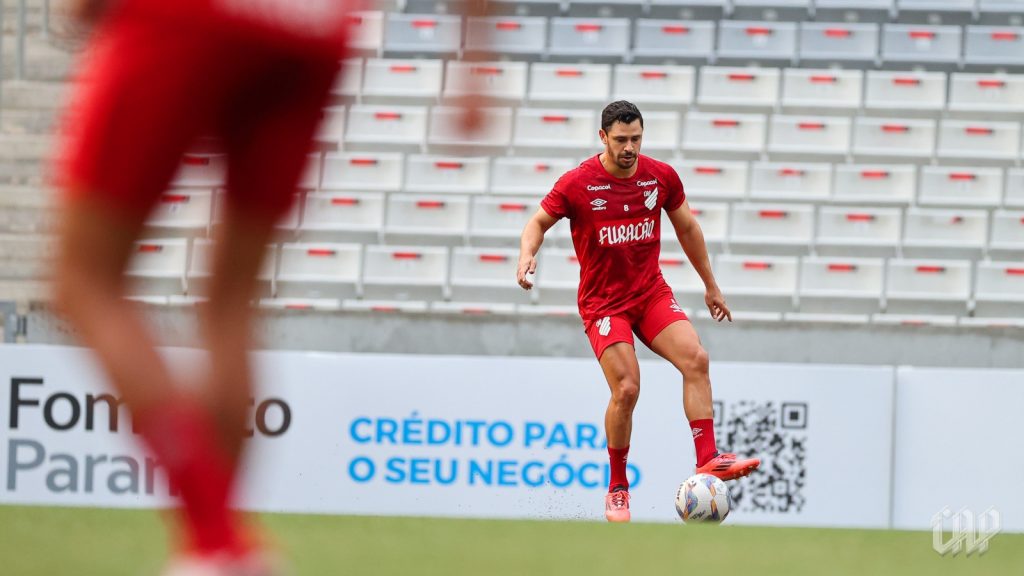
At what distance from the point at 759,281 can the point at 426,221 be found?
316 cm

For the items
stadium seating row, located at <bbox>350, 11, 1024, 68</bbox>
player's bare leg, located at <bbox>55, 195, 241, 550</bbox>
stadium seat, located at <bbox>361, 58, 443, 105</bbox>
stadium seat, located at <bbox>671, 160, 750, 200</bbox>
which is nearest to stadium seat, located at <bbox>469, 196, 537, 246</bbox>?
stadium seat, located at <bbox>671, 160, 750, 200</bbox>

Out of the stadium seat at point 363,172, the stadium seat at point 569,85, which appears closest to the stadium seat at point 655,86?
the stadium seat at point 569,85

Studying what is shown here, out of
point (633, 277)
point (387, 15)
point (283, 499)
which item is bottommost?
point (283, 499)

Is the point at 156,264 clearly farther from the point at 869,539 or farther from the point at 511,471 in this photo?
the point at 869,539

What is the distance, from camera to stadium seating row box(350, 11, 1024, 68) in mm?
15695

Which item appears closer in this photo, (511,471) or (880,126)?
(511,471)

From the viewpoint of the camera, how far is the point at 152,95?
237cm

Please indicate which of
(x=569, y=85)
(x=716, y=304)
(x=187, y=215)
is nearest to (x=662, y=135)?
(x=569, y=85)

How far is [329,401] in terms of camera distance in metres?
10.1

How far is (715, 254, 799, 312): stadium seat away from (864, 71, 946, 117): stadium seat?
8.45ft

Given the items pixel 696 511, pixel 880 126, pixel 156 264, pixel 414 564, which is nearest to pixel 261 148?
pixel 414 564

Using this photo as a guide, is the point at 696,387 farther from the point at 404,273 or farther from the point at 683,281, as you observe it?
the point at 404,273

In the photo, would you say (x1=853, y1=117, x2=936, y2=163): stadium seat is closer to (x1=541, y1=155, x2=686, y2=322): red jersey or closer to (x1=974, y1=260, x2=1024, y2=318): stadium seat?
(x1=974, y1=260, x2=1024, y2=318): stadium seat

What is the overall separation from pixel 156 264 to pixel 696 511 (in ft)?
26.2
